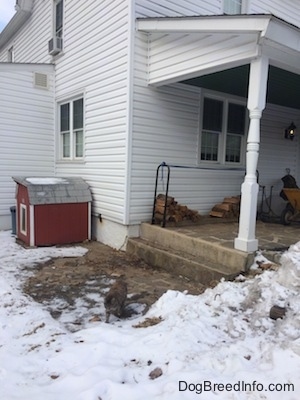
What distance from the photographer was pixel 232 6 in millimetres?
7480

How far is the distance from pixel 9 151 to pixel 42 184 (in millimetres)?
2102

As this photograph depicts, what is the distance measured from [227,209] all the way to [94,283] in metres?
3.47

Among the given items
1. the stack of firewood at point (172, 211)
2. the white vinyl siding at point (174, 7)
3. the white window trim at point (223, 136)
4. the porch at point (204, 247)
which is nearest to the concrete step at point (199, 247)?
the porch at point (204, 247)

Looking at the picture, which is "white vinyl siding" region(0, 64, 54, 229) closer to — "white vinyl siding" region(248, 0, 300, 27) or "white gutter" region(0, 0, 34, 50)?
"white gutter" region(0, 0, 34, 50)

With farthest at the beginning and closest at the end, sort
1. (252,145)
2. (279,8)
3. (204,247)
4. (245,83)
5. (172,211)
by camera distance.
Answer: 1. (279,8)
2. (245,83)
3. (172,211)
4. (204,247)
5. (252,145)

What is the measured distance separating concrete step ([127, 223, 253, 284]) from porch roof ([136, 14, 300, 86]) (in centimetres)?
255

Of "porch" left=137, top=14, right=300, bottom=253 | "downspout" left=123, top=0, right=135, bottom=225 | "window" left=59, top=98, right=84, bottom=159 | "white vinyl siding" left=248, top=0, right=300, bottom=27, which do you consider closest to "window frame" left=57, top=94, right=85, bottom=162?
"window" left=59, top=98, right=84, bottom=159

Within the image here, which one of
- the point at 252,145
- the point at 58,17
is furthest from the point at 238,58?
the point at 58,17

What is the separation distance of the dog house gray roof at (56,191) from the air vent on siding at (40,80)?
286 centimetres

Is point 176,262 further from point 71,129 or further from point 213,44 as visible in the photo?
point 71,129

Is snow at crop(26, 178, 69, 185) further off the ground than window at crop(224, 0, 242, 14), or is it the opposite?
window at crop(224, 0, 242, 14)

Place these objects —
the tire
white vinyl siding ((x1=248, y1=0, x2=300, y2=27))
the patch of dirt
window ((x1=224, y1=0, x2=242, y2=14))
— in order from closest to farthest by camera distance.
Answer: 1. the patch of dirt
2. the tire
3. window ((x1=224, y1=0, x2=242, y2=14))
4. white vinyl siding ((x1=248, y1=0, x2=300, y2=27))

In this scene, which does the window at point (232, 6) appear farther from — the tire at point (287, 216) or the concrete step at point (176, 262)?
the concrete step at point (176, 262)

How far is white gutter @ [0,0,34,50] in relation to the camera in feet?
32.2
